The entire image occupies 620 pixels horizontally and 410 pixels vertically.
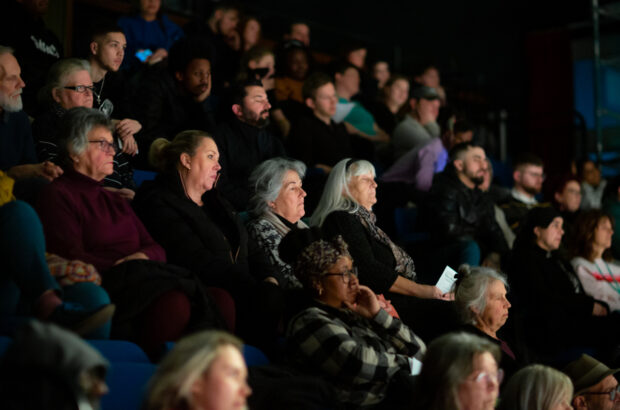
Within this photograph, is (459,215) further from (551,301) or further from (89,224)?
(89,224)

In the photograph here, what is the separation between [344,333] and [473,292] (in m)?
1.07

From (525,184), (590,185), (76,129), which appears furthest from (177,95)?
(590,185)

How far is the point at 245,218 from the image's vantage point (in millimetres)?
3965

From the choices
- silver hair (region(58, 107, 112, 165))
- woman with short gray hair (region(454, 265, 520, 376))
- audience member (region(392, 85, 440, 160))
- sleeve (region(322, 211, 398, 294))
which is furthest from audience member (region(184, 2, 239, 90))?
silver hair (region(58, 107, 112, 165))

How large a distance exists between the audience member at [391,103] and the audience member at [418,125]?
39 cm

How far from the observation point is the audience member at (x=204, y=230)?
117 inches

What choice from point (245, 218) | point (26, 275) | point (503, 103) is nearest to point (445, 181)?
point (245, 218)

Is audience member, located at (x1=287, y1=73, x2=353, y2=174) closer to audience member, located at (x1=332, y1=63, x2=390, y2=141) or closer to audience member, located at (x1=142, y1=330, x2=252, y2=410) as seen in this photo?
audience member, located at (x1=332, y1=63, x2=390, y2=141)

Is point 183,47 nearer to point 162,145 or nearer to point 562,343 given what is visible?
point 162,145

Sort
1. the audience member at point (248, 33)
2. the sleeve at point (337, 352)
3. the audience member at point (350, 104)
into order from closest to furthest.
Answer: the sleeve at point (337, 352) → the audience member at point (248, 33) → the audience member at point (350, 104)

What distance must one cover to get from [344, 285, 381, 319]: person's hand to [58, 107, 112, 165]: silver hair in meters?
1.06

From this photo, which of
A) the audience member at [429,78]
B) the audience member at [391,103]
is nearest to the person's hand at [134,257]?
the audience member at [391,103]

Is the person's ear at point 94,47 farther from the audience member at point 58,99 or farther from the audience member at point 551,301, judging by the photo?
the audience member at point 551,301

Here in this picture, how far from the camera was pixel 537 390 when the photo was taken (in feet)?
9.55
